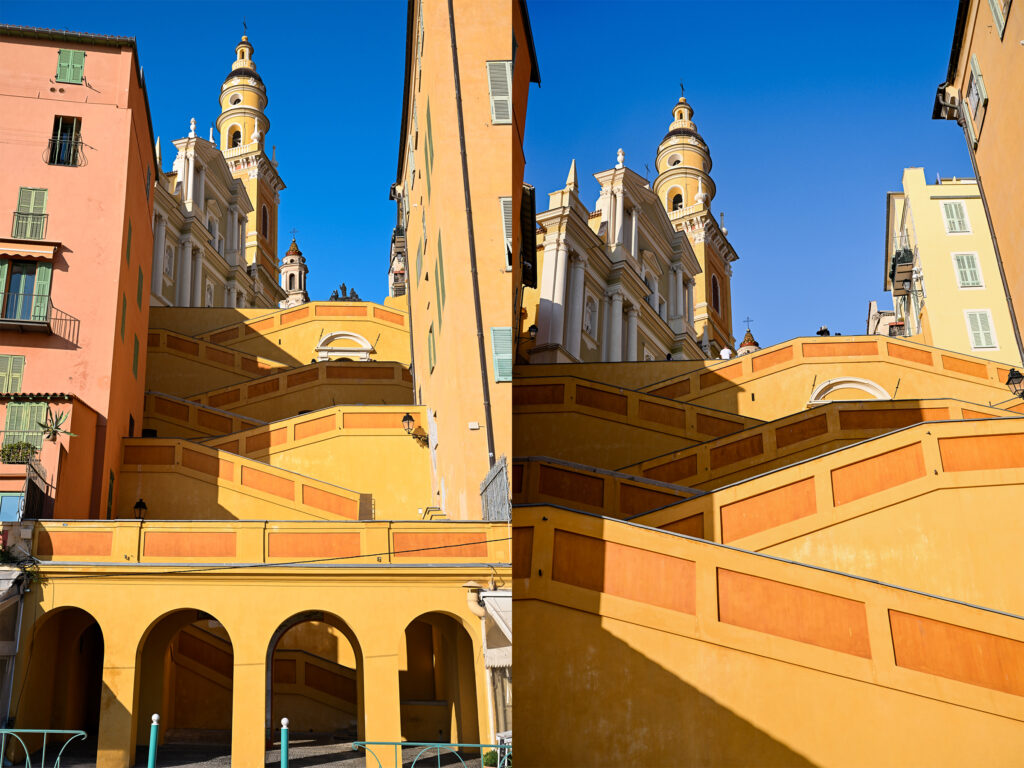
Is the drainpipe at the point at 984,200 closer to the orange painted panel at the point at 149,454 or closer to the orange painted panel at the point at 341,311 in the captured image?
the orange painted panel at the point at 149,454

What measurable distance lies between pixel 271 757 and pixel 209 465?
5550 mm

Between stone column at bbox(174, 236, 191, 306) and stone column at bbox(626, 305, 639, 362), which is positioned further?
stone column at bbox(626, 305, 639, 362)

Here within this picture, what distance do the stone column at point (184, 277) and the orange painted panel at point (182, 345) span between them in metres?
3.79

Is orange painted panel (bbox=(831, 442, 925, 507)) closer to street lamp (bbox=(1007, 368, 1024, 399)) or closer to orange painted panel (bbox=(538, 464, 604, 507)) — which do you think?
orange painted panel (bbox=(538, 464, 604, 507))

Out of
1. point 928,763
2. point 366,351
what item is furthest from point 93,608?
point 366,351

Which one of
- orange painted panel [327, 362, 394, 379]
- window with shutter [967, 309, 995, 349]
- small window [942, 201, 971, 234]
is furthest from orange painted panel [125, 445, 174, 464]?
small window [942, 201, 971, 234]

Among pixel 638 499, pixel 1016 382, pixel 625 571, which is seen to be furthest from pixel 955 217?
pixel 625 571

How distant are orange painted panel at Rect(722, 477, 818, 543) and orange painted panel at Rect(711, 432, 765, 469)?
8.21ft

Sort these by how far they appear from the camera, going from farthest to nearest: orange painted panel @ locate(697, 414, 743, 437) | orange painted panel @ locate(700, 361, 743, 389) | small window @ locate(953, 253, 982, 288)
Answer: small window @ locate(953, 253, 982, 288) → orange painted panel @ locate(700, 361, 743, 389) → orange painted panel @ locate(697, 414, 743, 437)

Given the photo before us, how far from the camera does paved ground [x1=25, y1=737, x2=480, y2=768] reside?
5.14 m

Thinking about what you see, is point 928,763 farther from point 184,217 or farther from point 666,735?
point 184,217

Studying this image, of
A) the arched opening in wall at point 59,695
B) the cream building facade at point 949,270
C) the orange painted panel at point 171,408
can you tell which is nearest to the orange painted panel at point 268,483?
the orange painted panel at point 171,408

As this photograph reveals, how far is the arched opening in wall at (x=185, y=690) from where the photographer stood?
5.30m

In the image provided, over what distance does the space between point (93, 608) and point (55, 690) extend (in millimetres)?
458
